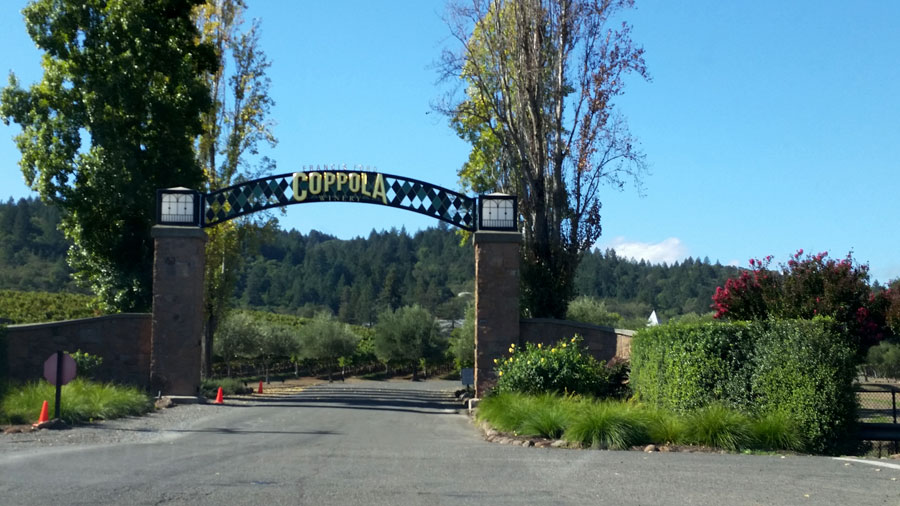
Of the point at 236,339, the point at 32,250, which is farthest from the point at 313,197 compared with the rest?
the point at 32,250

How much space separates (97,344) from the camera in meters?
22.6

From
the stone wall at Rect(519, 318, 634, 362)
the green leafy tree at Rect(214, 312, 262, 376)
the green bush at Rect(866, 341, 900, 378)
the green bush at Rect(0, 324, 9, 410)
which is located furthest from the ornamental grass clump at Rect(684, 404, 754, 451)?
the green bush at Rect(866, 341, 900, 378)

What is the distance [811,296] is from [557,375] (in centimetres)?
829

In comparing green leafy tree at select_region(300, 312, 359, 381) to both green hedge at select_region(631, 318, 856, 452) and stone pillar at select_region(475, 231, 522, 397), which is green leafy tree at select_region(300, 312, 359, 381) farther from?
green hedge at select_region(631, 318, 856, 452)

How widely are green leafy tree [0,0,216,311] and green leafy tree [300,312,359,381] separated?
1550 inches

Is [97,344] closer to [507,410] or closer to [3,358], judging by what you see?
[3,358]

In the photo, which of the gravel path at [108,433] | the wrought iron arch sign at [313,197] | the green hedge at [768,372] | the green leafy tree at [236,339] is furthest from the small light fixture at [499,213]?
the green leafy tree at [236,339]

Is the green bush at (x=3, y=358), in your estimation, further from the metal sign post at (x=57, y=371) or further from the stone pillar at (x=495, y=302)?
the stone pillar at (x=495, y=302)

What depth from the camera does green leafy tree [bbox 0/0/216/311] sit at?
25219mm

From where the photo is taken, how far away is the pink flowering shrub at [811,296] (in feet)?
73.3

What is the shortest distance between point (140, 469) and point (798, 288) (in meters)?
17.6

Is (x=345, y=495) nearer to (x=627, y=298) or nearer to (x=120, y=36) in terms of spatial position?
(x=120, y=36)

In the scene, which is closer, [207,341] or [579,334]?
[579,334]

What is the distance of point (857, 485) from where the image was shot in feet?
30.5
